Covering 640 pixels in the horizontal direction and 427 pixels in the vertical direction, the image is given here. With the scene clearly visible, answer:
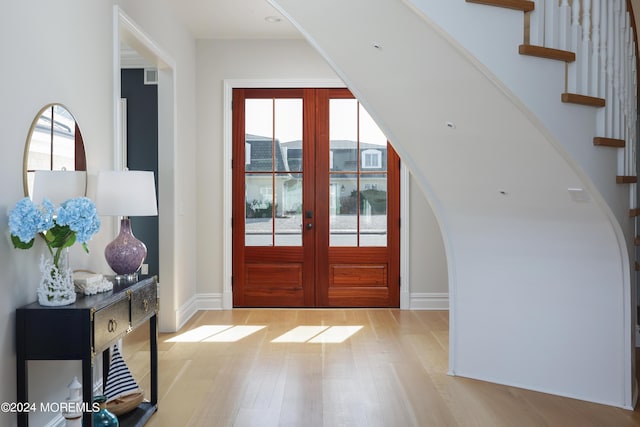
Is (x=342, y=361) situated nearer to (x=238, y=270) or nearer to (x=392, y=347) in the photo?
(x=392, y=347)

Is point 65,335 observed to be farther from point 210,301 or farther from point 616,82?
point 210,301

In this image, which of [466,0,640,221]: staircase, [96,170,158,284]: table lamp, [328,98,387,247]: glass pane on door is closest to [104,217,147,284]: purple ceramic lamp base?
[96,170,158,284]: table lamp

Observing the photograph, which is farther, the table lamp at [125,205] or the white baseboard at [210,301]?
the white baseboard at [210,301]

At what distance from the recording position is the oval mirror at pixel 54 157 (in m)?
2.51

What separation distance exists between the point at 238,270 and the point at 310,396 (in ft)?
9.05

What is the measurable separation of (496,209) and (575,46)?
1.00 metres

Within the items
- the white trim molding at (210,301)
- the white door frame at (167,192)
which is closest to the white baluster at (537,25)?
the white door frame at (167,192)

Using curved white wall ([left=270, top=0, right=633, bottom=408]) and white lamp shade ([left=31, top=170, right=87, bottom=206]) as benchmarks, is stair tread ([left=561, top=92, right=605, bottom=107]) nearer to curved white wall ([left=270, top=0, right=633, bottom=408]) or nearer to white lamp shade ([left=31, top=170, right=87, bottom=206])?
curved white wall ([left=270, top=0, right=633, bottom=408])

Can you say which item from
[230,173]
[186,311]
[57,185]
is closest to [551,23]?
[57,185]

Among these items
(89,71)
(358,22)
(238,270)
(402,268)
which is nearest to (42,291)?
(89,71)

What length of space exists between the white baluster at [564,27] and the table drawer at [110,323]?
2.35 metres

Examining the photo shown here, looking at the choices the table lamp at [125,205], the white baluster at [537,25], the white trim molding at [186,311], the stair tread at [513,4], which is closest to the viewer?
the stair tread at [513,4]

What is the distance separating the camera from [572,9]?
276 centimetres

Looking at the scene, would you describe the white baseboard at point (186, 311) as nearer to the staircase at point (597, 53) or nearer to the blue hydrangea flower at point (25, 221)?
the blue hydrangea flower at point (25, 221)
